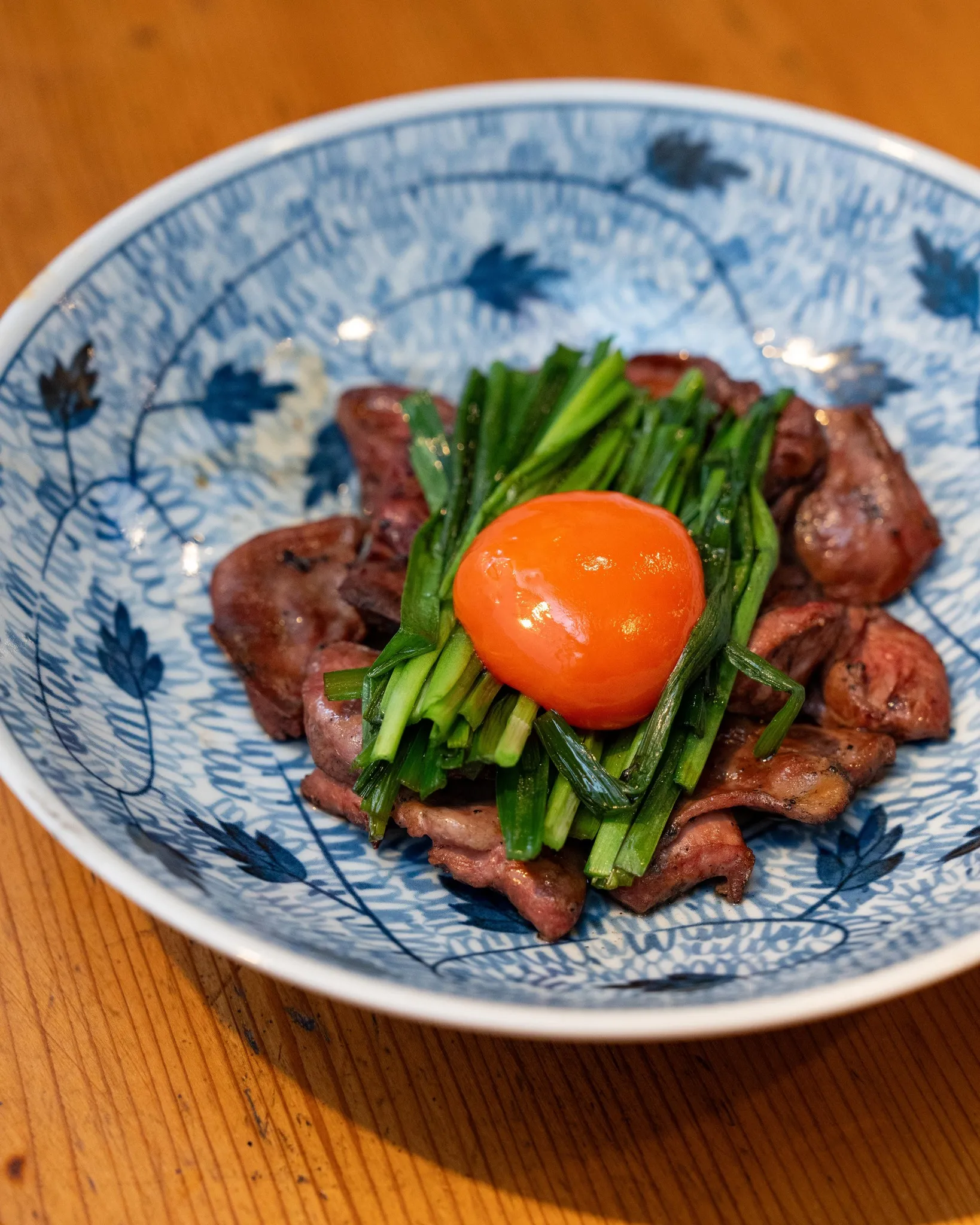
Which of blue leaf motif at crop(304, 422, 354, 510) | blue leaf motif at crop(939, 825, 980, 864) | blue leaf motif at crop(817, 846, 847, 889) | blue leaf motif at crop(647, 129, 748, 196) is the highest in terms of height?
blue leaf motif at crop(647, 129, 748, 196)

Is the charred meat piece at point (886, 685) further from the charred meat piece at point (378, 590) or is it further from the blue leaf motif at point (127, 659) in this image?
the blue leaf motif at point (127, 659)

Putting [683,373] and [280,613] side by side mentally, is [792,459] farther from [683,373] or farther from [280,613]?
[280,613]

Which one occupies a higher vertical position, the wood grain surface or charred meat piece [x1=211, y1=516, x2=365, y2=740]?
charred meat piece [x1=211, y1=516, x2=365, y2=740]

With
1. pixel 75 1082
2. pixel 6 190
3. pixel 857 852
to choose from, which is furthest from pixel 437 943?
pixel 6 190

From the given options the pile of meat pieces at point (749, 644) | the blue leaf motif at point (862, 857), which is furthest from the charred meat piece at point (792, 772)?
the blue leaf motif at point (862, 857)

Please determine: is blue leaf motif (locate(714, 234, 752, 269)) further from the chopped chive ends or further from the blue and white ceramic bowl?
the chopped chive ends

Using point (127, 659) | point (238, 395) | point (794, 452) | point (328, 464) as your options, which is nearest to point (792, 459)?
point (794, 452)

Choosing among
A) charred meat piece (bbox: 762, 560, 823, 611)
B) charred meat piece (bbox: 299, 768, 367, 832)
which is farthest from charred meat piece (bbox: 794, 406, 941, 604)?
charred meat piece (bbox: 299, 768, 367, 832)
